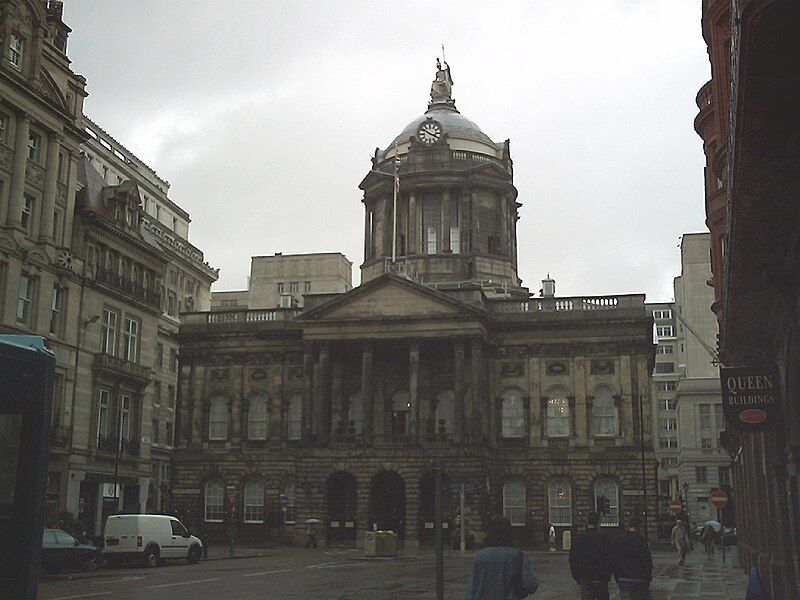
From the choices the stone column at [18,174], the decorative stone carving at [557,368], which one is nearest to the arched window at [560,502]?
the decorative stone carving at [557,368]

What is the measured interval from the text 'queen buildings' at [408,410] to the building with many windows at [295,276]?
47.8 metres

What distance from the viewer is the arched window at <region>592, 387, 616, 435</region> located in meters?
62.8

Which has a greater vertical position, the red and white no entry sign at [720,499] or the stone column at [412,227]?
A: the stone column at [412,227]

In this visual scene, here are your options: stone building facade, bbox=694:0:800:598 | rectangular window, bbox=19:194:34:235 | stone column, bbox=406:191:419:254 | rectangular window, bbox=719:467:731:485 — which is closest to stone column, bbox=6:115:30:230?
rectangular window, bbox=19:194:34:235

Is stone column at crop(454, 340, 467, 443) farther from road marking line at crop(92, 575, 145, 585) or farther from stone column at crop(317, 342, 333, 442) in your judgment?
road marking line at crop(92, 575, 145, 585)

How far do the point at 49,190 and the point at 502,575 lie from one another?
3790cm

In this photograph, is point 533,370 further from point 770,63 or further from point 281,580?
point 770,63

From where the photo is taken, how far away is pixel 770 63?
9.05m

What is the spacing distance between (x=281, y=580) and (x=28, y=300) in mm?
19599

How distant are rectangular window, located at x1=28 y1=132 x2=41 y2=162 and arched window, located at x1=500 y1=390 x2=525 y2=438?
3332cm

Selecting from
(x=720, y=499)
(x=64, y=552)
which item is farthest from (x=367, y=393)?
(x=64, y=552)

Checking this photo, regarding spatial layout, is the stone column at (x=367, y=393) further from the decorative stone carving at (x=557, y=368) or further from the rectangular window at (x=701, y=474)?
the rectangular window at (x=701, y=474)

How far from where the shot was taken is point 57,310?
4547cm

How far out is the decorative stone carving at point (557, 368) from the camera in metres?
63.7
